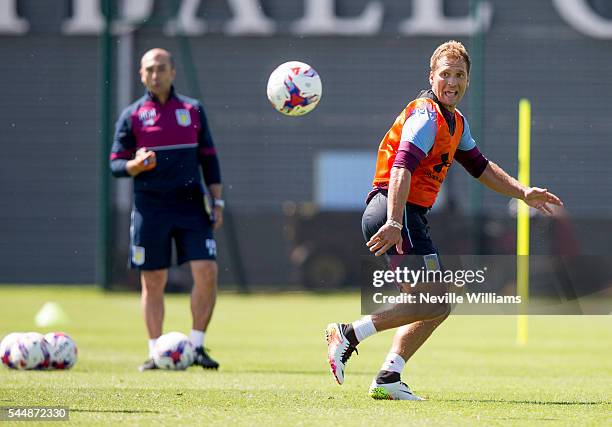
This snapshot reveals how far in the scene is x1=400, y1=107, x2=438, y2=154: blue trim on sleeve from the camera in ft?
22.1

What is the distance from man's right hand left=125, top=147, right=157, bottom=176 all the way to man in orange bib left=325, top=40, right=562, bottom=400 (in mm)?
2269

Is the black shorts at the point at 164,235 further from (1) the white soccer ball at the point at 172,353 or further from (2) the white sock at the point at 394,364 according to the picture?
(2) the white sock at the point at 394,364

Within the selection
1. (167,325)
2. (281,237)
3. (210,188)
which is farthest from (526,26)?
(210,188)

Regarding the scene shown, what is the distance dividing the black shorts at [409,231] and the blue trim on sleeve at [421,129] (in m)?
0.40

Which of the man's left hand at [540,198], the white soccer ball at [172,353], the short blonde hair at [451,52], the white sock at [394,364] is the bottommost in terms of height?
the white soccer ball at [172,353]

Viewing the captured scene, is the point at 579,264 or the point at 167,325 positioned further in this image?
the point at 579,264

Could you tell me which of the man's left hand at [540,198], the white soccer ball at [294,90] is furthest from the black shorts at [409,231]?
the white soccer ball at [294,90]

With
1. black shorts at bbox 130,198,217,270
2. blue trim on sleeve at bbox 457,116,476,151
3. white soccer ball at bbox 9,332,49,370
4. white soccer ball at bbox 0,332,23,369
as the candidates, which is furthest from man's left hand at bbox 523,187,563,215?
white soccer ball at bbox 0,332,23,369

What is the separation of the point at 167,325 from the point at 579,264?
25.0 feet

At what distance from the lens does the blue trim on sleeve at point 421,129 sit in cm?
673

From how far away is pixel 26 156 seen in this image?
22578 mm

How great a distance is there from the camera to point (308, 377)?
853 centimetres

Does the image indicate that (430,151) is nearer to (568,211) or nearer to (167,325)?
(167,325)

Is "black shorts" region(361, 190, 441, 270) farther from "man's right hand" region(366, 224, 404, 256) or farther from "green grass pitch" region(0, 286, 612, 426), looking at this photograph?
"green grass pitch" region(0, 286, 612, 426)
